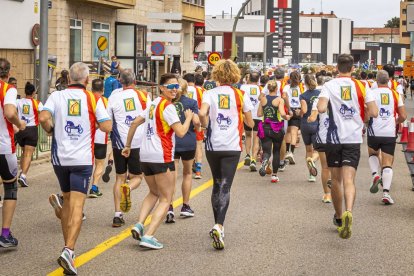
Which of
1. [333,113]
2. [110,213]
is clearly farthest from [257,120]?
[333,113]

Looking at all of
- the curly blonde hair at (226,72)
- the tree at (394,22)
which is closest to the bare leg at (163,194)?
the curly blonde hair at (226,72)

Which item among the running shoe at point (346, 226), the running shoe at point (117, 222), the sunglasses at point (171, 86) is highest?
the sunglasses at point (171, 86)

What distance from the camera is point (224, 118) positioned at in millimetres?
8891

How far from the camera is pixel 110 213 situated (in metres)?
10.9

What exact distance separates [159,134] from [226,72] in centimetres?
103

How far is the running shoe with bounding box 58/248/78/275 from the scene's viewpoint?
721 centimetres

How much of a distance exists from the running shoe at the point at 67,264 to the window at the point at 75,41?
2467cm

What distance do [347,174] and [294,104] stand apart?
7.05 metres

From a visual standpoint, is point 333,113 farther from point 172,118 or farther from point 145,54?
point 145,54

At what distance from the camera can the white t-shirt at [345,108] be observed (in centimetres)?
924

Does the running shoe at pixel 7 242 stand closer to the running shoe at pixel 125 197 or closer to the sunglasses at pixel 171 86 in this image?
the running shoe at pixel 125 197

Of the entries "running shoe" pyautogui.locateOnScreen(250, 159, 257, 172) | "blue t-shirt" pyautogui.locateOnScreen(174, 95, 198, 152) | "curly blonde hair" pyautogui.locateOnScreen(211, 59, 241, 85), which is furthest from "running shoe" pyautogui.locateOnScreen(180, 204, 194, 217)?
"running shoe" pyautogui.locateOnScreen(250, 159, 257, 172)

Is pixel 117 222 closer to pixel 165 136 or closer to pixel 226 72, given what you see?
pixel 165 136

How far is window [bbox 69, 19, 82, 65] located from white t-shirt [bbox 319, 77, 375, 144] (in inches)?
910
